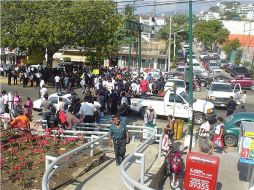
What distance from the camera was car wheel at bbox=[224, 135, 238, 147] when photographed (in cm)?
1667

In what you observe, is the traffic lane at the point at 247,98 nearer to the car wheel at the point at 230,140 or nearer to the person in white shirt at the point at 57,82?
the car wheel at the point at 230,140

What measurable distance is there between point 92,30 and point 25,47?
20.8 feet

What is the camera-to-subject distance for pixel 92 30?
37.1m

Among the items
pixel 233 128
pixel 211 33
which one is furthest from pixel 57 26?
pixel 211 33

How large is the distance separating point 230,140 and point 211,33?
83.0 metres

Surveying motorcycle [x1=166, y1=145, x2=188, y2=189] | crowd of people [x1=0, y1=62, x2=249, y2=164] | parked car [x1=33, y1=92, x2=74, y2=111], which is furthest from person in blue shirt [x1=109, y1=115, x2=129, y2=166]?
parked car [x1=33, y1=92, x2=74, y2=111]

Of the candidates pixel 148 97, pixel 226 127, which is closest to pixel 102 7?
pixel 148 97

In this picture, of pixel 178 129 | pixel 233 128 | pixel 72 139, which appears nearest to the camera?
pixel 72 139

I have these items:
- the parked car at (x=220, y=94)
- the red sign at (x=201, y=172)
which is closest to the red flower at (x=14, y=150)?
the red sign at (x=201, y=172)

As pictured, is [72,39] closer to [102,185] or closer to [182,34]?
[102,185]

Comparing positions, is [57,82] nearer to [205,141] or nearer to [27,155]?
[205,141]

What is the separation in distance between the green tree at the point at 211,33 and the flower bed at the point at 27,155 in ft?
290

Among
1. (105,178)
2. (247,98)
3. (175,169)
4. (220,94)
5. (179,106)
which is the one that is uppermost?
(220,94)

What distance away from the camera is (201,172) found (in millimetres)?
10062
